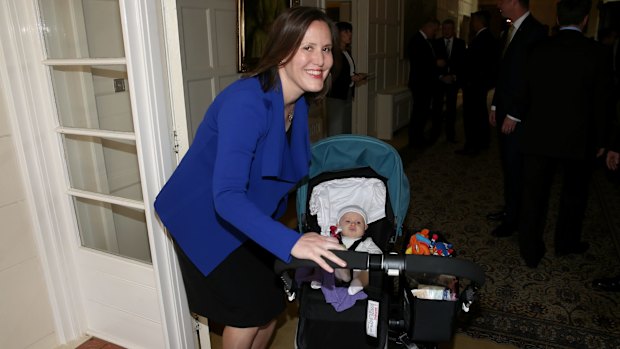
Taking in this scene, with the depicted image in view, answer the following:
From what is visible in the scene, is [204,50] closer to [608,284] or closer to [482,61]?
[608,284]

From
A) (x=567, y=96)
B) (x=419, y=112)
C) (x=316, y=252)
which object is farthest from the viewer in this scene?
(x=419, y=112)

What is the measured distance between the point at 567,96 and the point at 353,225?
1.48 metres

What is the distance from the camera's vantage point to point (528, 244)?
2.94m

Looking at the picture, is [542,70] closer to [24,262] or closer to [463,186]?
[463,186]

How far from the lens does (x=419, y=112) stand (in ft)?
20.0

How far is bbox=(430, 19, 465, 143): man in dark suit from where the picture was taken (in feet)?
20.4

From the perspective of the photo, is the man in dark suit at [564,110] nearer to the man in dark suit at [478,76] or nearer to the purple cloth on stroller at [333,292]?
the purple cloth on stroller at [333,292]

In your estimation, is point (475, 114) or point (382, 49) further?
point (382, 49)

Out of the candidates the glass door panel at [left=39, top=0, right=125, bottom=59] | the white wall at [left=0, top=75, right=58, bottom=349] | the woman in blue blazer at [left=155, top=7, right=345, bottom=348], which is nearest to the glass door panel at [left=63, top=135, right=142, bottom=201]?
the white wall at [left=0, top=75, right=58, bottom=349]

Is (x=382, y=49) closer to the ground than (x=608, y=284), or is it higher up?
higher up

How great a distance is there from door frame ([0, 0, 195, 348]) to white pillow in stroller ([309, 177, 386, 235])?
773 millimetres

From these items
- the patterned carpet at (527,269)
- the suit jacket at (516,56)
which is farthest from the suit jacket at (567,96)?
the patterned carpet at (527,269)

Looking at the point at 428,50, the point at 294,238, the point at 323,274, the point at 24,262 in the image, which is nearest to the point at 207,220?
the point at 294,238

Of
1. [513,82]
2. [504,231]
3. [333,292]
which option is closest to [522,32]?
[513,82]
